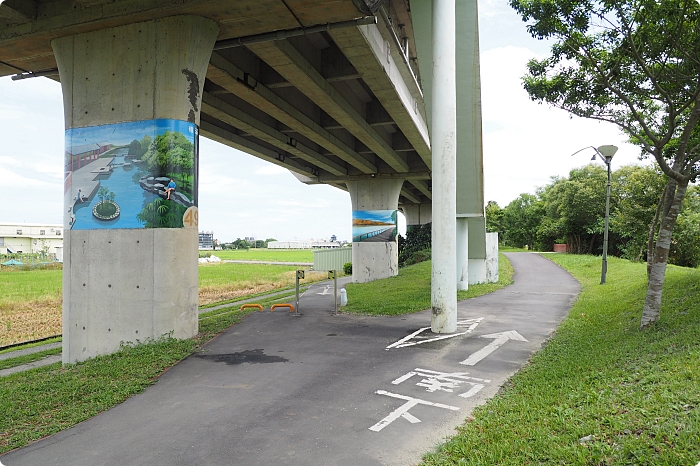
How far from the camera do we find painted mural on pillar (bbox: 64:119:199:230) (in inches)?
371

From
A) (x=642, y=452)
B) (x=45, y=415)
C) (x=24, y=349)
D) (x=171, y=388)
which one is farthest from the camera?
(x=24, y=349)

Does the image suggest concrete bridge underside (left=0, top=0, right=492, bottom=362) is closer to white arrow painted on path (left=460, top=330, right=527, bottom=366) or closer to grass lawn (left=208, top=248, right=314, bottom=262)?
white arrow painted on path (left=460, top=330, right=527, bottom=366)

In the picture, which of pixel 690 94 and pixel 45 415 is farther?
pixel 690 94

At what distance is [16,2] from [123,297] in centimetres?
661

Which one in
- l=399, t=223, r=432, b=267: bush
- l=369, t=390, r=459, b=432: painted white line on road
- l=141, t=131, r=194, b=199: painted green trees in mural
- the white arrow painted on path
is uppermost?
l=141, t=131, r=194, b=199: painted green trees in mural

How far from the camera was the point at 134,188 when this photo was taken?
951 centimetres

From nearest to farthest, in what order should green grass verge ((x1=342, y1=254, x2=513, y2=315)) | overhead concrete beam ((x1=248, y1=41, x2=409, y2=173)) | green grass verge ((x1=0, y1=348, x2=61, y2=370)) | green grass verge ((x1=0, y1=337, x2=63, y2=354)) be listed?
green grass verge ((x1=0, y1=348, x2=61, y2=370)) → overhead concrete beam ((x1=248, y1=41, x2=409, y2=173)) → green grass verge ((x1=0, y1=337, x2=63, y2=354)) → green grass verge ((x1=342, y1=254, x2=513, y2=315))

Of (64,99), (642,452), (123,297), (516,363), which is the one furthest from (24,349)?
(642,452)

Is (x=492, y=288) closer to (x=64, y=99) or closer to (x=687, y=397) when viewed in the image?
(x=687, y=397)

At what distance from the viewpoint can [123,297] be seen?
372 inches

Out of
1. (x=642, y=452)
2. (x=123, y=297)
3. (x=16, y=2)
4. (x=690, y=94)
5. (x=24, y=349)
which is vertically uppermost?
(x=16, y=2)

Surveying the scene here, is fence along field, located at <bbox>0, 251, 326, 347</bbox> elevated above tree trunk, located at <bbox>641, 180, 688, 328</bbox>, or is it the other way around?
tree trunk, located at <bbox>641, 180, 688, 328</bbox>

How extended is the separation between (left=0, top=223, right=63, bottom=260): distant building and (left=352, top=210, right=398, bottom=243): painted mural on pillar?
223ft

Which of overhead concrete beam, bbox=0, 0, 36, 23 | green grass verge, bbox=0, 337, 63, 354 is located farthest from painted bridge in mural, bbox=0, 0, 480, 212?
green grass verge, bbox=0, 337, 63, 354
